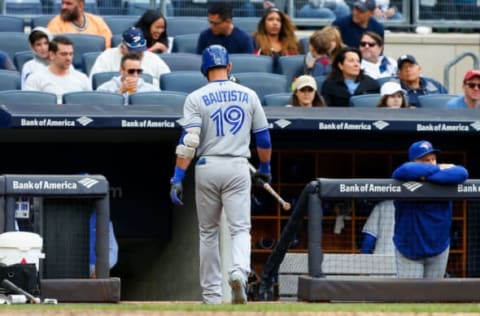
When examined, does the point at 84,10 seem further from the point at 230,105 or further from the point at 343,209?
the point at 230,105

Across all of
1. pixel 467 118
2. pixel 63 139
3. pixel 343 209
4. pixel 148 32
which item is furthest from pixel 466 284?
pixel 148 32

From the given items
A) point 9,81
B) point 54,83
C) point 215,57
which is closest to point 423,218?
point 215,57

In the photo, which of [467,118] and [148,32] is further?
[148,32]

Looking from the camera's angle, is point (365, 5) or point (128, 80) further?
point (365, 5)

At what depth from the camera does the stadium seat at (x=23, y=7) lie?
18.0 m

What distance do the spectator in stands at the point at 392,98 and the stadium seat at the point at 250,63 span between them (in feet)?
5.64

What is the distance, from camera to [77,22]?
17.1 meters

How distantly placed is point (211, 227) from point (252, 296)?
1673 millimetres

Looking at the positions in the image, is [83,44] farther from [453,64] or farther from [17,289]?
[17,289]

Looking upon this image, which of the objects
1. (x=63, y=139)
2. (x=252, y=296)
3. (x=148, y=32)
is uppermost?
(x=148, y=32)

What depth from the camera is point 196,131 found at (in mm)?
11727

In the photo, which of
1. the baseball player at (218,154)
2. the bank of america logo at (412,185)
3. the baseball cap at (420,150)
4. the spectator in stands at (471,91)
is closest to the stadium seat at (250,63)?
the spectator in stands at (471,91)

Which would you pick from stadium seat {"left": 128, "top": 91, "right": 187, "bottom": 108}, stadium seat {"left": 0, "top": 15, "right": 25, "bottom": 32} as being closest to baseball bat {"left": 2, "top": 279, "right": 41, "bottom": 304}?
stadium seat {"left": 128, "top": 91, "right": 187, "bottom": 108}

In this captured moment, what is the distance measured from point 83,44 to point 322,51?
7.86 ft
